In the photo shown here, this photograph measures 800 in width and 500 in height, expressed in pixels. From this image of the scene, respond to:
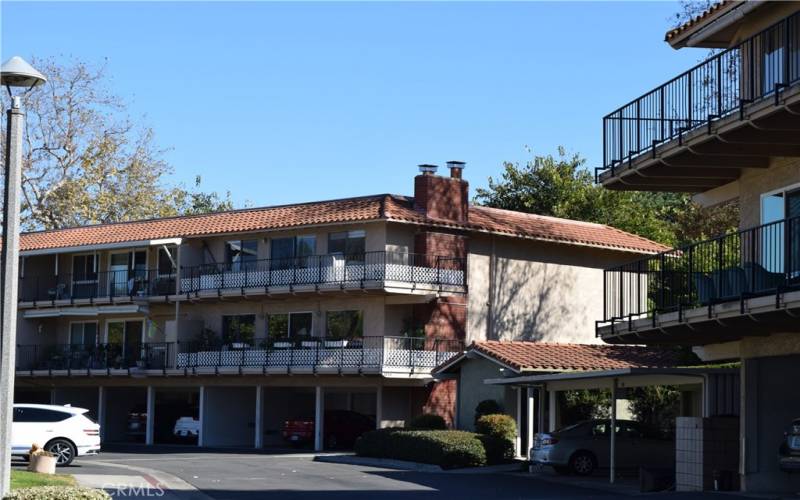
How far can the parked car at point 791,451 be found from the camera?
72.1 feet

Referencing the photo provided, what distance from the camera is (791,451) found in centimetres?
2211

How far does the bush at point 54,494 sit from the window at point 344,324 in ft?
109

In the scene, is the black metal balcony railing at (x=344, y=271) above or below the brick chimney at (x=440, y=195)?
below

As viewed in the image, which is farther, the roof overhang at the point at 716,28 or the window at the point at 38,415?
the window at the point at 38,415

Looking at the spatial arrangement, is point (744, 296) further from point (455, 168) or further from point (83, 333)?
point (83, 333)

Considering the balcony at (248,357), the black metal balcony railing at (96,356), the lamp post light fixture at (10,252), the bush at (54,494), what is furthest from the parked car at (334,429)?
the lamp post light fixture at (10,252)

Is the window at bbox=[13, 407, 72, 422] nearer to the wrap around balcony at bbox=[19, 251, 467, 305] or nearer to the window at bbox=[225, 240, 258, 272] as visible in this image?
the wrap around balcony at bbox=[19, 251, 467, 305]

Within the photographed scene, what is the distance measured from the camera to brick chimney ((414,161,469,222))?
50438 mm

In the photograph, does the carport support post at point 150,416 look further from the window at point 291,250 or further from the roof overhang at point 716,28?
the roof overhang at point 716,28

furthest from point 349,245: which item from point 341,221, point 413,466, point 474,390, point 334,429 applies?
point 413,466

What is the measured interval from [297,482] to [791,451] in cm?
1276

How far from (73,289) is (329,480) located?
32.3 meters

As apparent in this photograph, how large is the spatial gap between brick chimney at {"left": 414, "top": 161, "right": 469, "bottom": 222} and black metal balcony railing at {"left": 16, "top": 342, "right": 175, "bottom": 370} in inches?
514

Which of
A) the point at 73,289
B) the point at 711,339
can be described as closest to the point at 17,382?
the point at 73,289
